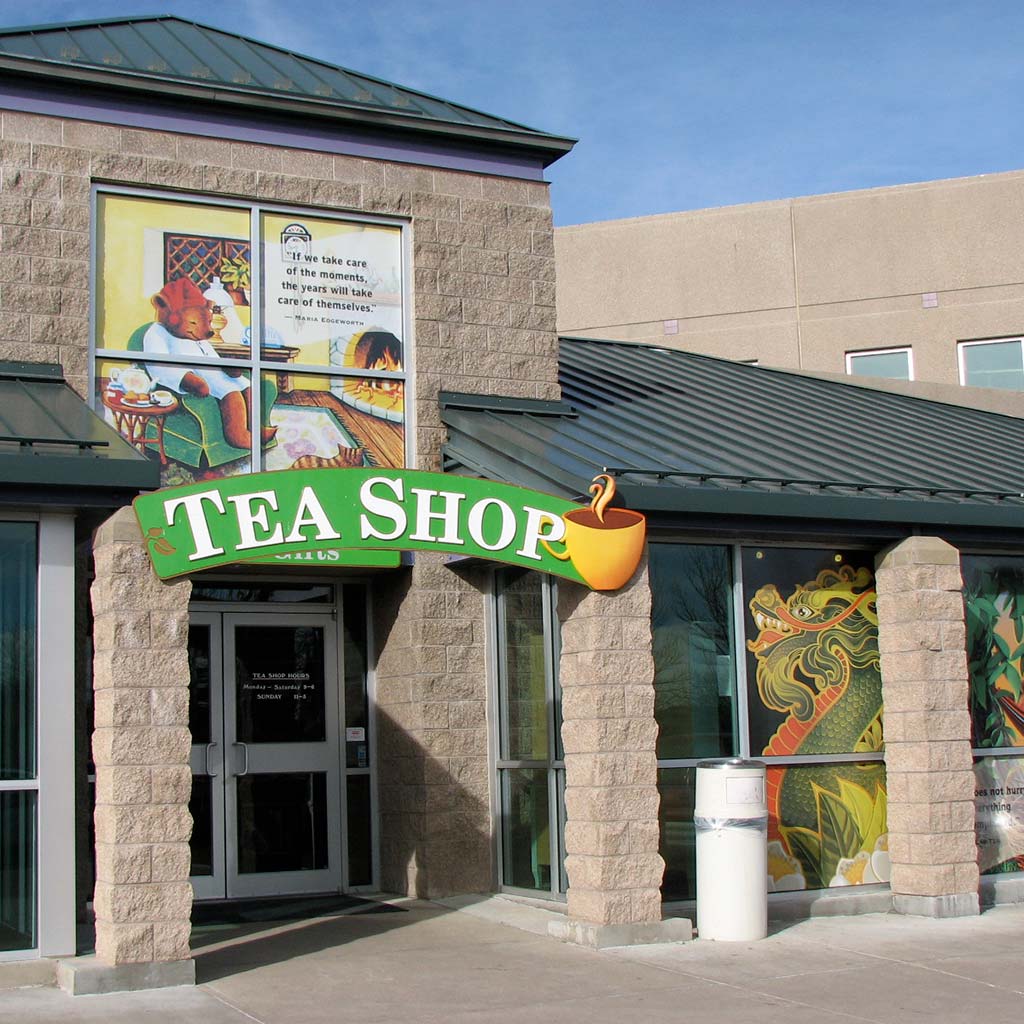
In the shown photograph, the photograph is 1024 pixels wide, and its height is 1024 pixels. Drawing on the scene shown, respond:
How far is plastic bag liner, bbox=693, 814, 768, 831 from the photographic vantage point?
10250 mm

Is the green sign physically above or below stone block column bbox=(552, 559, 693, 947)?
above

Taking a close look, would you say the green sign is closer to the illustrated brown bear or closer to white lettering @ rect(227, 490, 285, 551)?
white lettering @ rect(227, 490, 285, 551)

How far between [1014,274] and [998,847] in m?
16.1

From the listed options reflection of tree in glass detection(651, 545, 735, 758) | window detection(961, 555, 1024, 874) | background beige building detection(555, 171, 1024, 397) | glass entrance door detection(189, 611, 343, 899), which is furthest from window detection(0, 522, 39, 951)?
background beige building detection(555, 171, 1024, 397)

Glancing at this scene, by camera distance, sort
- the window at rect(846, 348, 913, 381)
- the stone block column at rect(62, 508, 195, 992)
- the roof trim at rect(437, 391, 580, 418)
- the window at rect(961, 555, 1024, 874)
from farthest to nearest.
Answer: the window at rect(846, 348, 913, 381), the roof trim at rect(437, 391, 580, 418), the window at rect(961, 555, 1024, 874), the stone block column at rect(62, 508, 195, 992)

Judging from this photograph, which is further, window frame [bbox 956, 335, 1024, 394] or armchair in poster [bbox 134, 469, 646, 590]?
window frame [bbox 956, 335, 1024, 394]

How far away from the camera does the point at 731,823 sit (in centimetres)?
1025

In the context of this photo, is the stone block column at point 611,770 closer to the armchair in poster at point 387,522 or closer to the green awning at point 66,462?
the armchair in poster at point 387,522

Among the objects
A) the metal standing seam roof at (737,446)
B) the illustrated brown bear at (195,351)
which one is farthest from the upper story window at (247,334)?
the metal standing seam roof at (737,446)

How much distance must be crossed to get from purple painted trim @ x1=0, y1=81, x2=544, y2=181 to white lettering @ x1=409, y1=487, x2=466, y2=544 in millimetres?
4168

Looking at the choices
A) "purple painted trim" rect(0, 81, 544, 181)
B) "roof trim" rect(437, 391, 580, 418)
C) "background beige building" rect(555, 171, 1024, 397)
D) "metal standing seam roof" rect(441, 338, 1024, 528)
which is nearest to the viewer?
"metal standing seam roof" rect(441, 338, 1024, 528)

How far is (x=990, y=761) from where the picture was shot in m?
12.5

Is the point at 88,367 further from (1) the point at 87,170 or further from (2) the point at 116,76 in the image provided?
(2) the point at 116,76

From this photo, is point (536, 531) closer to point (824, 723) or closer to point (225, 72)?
point (824, 723)
